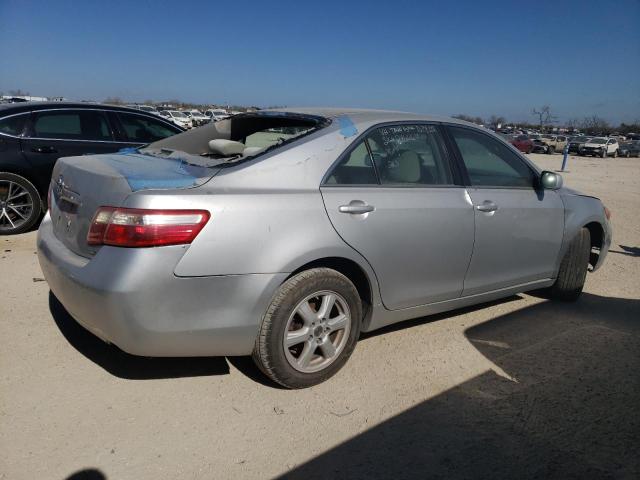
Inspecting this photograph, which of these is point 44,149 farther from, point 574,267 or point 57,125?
point 574,267

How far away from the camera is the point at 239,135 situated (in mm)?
4250

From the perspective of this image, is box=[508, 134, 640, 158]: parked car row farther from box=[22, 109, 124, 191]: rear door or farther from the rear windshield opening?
the rear windshield opening

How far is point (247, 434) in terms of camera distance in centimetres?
262

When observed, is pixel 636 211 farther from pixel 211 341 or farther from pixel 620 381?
pixel 211 341

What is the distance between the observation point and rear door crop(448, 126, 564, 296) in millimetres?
3711

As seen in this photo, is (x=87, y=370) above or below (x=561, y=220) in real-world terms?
below

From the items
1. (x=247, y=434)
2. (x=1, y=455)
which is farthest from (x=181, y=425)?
(x=1, y=455)

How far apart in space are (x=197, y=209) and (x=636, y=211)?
10.5 metres

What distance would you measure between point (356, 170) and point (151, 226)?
126cm

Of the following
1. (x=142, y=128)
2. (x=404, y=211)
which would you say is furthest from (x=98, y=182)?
(x=142, y=128)

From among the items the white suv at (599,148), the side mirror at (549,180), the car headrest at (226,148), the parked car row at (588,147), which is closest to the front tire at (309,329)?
the car headrest at (226,148)

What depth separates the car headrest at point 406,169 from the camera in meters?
3.36

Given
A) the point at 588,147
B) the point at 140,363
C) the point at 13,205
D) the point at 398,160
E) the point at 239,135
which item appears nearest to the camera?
the point at 140,363

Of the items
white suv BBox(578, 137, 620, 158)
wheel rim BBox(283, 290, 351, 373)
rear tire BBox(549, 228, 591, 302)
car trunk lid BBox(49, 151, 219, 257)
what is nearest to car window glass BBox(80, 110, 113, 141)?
car trunk lid BBox(49, 151, 219, 257)
